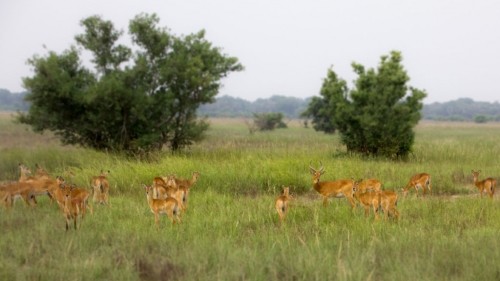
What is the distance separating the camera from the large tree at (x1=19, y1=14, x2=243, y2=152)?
56.7 ft

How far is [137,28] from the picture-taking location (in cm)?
1856

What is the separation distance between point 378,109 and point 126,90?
10450mm

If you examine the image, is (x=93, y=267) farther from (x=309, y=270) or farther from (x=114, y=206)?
(x=114, y=206)

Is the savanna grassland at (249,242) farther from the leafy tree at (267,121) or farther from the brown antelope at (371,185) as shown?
the leafy tree at (267,121)

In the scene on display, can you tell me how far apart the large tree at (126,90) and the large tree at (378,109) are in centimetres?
578

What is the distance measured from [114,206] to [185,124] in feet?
34.4

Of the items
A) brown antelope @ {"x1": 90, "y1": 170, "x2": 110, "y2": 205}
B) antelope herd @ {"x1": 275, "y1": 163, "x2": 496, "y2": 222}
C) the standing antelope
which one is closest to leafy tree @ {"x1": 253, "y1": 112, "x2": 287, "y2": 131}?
antelope herd @ {"x1": 275, "y1": 163, "x2": 496, "y2": 222}

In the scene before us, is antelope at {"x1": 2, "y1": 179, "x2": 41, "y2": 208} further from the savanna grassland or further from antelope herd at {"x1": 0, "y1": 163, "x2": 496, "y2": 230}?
the savanna grassland

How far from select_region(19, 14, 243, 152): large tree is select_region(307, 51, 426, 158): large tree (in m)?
5.78

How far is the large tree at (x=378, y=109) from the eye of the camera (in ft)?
63.1

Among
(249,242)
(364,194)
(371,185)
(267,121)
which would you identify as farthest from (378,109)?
(267,121)

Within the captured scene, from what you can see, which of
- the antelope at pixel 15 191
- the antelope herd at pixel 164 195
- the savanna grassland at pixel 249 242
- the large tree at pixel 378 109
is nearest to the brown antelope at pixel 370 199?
the antelope herd at pixel 164 195

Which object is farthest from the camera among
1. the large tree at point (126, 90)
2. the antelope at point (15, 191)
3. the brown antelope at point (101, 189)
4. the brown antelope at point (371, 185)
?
the large tree at point (126, 90)

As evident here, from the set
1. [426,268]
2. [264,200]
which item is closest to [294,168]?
[264,200]
